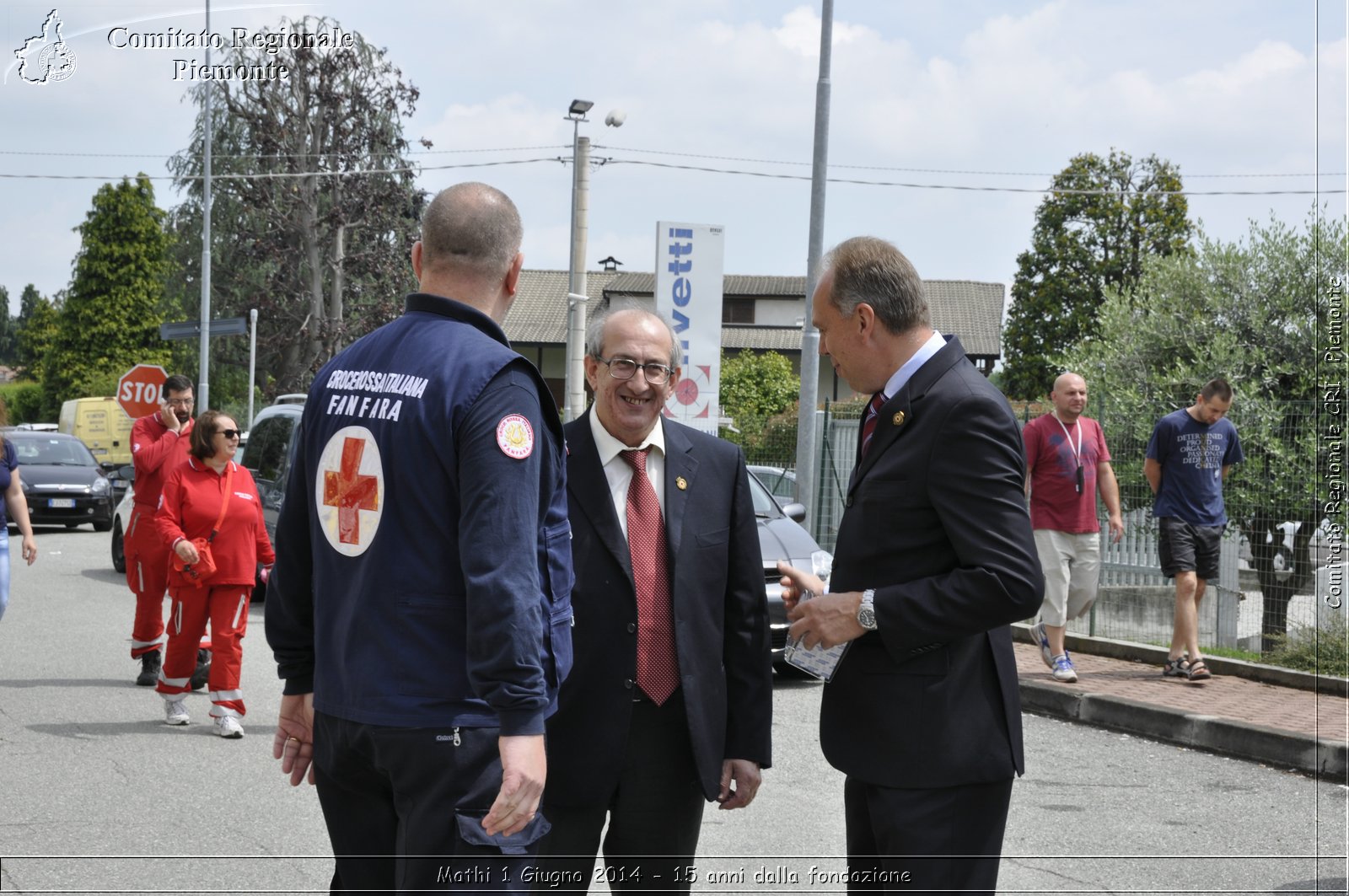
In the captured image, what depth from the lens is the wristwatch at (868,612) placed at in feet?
9.12

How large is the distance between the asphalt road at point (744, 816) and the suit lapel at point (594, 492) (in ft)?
7.55

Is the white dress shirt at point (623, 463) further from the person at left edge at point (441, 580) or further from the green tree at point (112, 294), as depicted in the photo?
the green tree at point (112, 294)

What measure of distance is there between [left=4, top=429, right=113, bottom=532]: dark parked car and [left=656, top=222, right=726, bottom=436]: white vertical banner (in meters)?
12.0

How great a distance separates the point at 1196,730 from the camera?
26.1ft

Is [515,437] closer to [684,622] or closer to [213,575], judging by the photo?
[684,622]

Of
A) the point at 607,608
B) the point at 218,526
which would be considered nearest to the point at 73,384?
the point at 218,526

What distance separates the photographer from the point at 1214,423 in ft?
31.2

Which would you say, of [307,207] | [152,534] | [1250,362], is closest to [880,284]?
[152,534]

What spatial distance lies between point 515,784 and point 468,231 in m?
1.13

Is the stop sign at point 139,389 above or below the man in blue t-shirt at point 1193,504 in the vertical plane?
above

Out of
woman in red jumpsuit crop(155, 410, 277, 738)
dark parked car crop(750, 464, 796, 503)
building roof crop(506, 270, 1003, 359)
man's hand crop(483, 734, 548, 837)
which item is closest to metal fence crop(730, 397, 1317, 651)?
dark parked car crop(750, 464, 796, 503)

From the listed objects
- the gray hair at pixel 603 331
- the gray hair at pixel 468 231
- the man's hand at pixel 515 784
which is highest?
the gray hair at pixel 468 231

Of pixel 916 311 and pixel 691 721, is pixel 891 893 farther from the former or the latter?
pixel 916 311

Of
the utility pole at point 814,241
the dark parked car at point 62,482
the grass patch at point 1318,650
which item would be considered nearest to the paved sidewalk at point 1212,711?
the grass patch at point 1318,650
